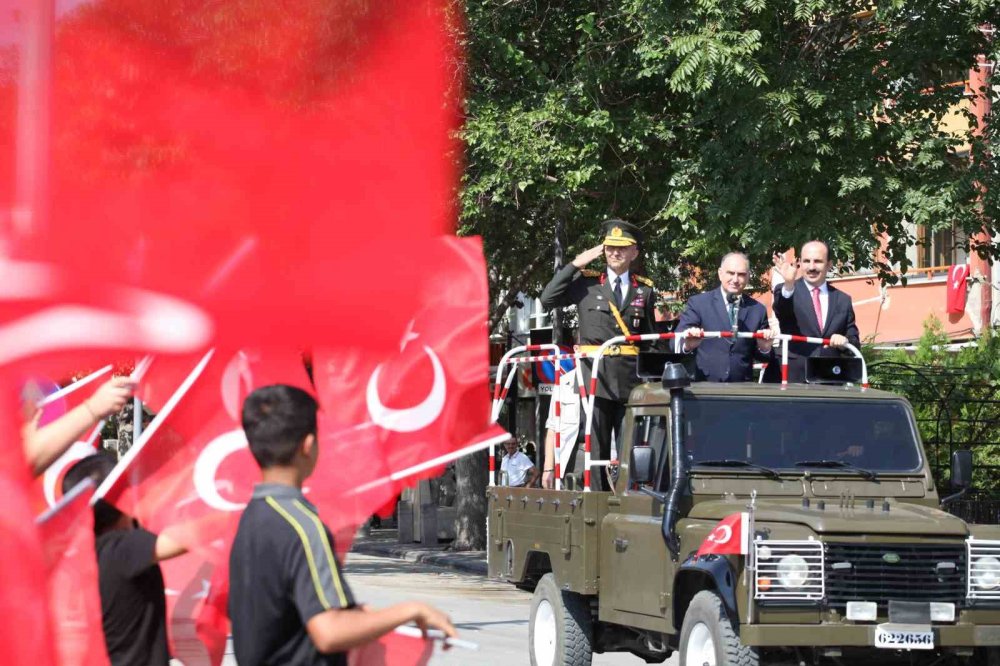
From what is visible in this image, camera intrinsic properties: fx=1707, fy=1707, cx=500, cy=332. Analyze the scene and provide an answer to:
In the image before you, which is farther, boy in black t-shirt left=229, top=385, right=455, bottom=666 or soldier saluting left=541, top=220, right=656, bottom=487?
soldier saluting left=541, top=220, right=656, bottom=487

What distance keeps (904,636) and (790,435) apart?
5.34 feet

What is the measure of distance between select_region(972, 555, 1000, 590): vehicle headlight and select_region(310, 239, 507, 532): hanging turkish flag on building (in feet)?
9.77

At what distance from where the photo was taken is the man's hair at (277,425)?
4.35 m

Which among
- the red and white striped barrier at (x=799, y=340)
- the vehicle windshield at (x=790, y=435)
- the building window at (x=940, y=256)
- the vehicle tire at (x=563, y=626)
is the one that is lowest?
the vehicle tire at (x=563, y=626)

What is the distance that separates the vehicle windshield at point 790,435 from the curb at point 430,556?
1717cm

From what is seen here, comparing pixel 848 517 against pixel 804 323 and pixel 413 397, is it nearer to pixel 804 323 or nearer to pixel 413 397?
pixel 804 323

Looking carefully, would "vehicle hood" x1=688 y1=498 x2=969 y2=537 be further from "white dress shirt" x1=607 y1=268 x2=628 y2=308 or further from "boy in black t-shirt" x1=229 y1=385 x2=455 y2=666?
"boy in black t-shirt" x1=229 y1=385 x2=455 y2=666

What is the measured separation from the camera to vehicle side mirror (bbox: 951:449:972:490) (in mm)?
10242

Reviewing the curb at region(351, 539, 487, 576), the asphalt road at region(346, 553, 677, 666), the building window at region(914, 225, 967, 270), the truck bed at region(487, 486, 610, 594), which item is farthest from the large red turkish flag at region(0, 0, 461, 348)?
the building window at region(914, 225, 967, 270)

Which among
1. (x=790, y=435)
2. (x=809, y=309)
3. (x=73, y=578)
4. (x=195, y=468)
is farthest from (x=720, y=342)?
(x=73, y=578)

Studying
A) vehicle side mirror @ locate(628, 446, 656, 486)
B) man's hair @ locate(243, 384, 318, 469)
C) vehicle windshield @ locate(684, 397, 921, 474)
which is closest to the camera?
man's hair @ locate(243, 384, 318, 469)

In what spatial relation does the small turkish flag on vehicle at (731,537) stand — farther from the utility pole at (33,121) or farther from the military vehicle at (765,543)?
the utility pole at (33,121)

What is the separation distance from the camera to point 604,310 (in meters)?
11.9

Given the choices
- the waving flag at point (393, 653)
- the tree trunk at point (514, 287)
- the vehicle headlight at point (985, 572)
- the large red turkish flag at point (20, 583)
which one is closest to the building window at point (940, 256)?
the tree trunk at point (514, 287)
